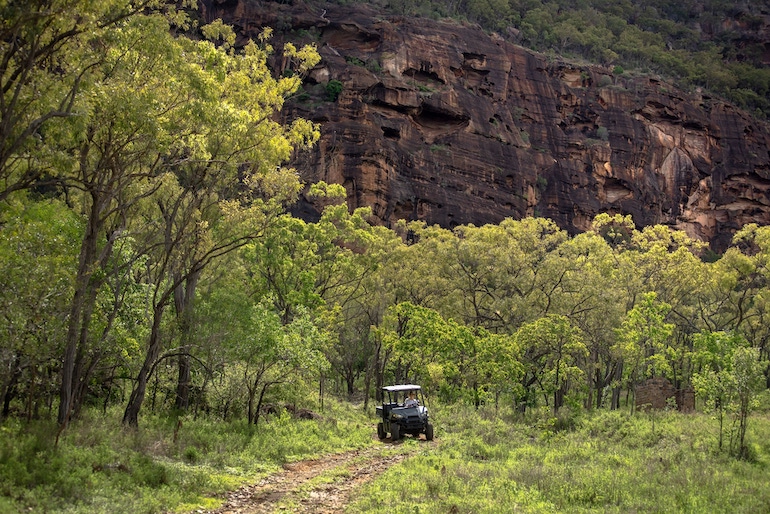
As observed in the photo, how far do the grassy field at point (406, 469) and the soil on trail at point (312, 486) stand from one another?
35 centimetres

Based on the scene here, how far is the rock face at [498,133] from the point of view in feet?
209

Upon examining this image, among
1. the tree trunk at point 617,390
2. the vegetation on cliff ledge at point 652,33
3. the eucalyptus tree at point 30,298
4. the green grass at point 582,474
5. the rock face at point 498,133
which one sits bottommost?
the green grass at point 582,474

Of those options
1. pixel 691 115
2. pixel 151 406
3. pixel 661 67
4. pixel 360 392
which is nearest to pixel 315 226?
pixel 151 406

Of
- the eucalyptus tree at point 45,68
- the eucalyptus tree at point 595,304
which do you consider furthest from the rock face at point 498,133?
the eucalyptus tree at point 45,68

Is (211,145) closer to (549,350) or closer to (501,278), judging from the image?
(549,350)

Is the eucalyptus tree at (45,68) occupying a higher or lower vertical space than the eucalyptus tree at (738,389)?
higher

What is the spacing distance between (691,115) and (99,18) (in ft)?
311

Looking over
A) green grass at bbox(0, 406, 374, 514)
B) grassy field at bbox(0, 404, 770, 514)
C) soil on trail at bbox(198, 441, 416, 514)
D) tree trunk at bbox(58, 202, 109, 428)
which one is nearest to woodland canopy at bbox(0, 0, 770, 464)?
tree trunk at bbox(58, 202, 109, 428)

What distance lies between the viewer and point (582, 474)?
12.8 meters

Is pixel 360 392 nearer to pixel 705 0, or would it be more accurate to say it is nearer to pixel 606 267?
pixel 606 267

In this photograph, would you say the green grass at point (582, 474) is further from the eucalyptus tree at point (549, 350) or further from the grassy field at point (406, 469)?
the eucalyptus tree at point (549, 350)

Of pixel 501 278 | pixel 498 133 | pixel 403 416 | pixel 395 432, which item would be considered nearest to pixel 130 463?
pixel 395 432

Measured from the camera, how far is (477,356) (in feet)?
83.6

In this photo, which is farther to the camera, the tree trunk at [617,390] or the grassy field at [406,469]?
the tree trunk at [617,390]
